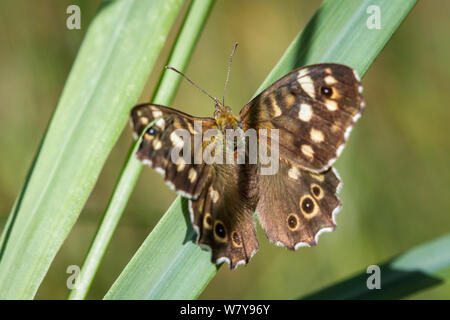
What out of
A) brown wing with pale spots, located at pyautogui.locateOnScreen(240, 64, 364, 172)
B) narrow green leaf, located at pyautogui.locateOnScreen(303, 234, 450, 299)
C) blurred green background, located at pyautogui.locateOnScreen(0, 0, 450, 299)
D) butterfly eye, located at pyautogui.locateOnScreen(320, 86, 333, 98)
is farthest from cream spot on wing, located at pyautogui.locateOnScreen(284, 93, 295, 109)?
blurred green background, located at pyautogui.locateOnScreen(0, 0, 450, 299)

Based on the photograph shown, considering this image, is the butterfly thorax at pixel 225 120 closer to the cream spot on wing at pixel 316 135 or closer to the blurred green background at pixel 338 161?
the cream spot on wing at pixel 316 135

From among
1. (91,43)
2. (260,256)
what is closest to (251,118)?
(91,43)

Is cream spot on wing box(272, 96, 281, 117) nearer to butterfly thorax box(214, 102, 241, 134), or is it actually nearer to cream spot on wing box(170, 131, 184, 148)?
butterfly thorax box(214, 102, 241, 134)

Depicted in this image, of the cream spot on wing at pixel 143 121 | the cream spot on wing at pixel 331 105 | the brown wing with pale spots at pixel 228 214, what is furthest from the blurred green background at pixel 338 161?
the cream spot on wing at pixel 143 121

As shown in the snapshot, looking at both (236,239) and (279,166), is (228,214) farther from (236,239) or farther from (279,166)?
(279,166)

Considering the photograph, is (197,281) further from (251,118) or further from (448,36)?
(448,36)
